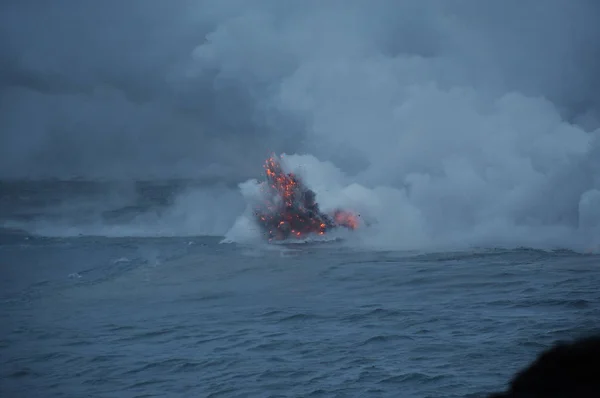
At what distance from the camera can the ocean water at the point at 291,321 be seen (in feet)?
39.9

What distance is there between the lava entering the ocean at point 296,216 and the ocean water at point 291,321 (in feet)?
13.5

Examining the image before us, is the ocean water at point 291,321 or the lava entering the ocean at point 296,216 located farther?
the lava entering the ocean at point 296,216

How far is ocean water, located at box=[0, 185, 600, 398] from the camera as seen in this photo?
1215 cm

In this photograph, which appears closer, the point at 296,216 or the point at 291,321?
the point at 291,321

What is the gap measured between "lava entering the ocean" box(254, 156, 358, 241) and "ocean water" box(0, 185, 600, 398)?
4.12 metres

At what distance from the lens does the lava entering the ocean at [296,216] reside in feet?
104

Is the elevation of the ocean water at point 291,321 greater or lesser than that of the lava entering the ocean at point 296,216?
lesser

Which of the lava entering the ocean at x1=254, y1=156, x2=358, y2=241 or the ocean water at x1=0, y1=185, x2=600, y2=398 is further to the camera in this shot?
the lava entering the ocean at x1=254, y1=156, x2=358, y2=241

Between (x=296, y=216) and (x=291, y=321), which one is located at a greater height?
(x=296, y=216)

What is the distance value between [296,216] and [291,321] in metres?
15.9

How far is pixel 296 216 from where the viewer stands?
3200 cm

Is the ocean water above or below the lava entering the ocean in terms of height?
below

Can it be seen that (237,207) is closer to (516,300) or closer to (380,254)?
(380,254)

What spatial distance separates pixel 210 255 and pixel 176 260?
1.56 metres
